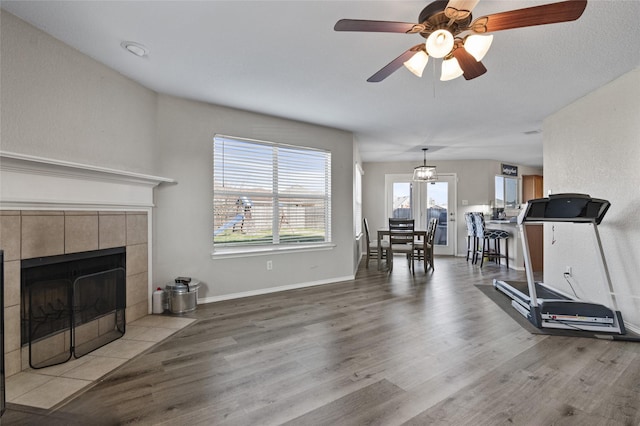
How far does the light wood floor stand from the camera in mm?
1628

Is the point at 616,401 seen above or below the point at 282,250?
below

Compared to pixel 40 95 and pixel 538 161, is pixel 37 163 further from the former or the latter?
pixel 538 161

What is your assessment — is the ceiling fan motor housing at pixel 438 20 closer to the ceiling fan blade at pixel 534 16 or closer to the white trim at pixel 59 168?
the ceiling fan blade at pixel 534 16

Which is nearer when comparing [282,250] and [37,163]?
[37,163]

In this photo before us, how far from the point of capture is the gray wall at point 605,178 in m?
2.74

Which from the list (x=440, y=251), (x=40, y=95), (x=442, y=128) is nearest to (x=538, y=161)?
(x=440, y=251)

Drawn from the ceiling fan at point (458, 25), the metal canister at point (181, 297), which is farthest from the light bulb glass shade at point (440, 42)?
the metal canister at point (181, 297)

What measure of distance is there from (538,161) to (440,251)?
3395 millimetres

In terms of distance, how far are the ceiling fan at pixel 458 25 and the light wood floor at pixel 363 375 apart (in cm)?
204

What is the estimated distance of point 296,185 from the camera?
4.34 meters

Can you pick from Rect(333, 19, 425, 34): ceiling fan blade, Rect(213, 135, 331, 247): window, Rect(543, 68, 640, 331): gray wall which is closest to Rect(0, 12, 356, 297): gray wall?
Rect(213, 135, 331, 247): window

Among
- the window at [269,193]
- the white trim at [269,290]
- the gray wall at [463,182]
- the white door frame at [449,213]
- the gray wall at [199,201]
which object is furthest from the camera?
the white door frame at [449,213]

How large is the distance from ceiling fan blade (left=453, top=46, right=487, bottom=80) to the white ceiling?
31 centimetres

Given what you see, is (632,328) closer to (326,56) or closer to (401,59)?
(401,59)
